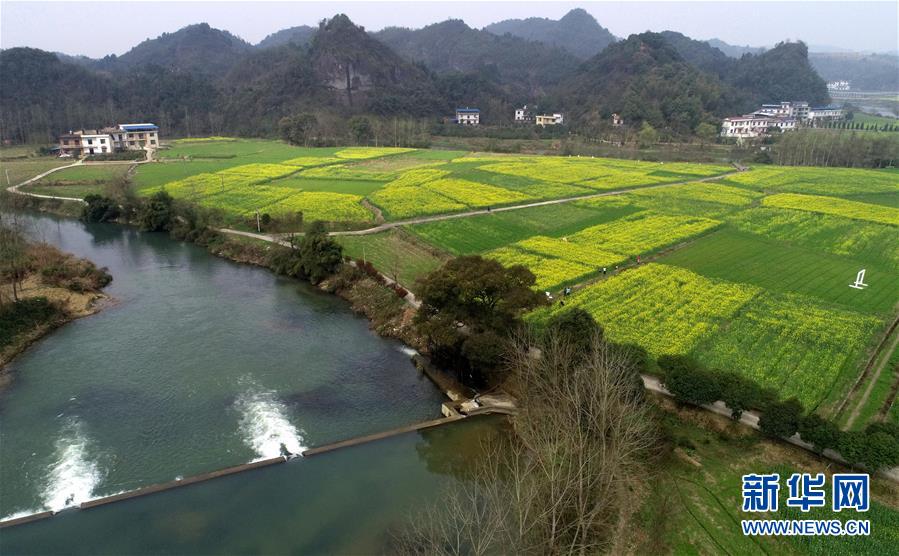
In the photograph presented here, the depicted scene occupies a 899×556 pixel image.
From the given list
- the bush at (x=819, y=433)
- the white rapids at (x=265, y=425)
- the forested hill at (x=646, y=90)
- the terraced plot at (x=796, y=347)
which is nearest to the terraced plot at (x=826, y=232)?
the terraced plot at (x=796, y=347)

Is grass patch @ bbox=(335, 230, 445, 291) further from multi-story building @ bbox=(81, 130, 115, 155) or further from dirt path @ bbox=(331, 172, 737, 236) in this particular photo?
multi-story building @ bbox=(81, 130, 115, 155)

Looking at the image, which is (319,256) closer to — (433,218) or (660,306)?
(433,218)

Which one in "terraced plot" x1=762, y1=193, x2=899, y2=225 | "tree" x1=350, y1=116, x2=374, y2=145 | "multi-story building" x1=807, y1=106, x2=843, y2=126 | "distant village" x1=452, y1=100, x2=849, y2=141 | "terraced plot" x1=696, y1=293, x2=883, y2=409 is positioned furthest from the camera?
"multi-story building" x1=807, y1=106, x2=843, y2=126

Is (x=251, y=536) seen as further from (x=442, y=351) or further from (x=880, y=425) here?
(x=880, y=425)

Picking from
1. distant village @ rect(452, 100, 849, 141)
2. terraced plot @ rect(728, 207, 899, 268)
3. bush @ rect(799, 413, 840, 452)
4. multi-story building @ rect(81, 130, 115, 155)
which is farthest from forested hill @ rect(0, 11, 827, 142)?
bush @ rect(799, 413, 840, 452)

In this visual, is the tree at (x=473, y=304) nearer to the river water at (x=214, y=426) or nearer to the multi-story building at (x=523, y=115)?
the river water at (x=214, y=426)

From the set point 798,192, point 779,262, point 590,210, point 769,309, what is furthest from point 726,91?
point 769,309
